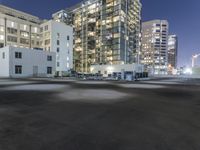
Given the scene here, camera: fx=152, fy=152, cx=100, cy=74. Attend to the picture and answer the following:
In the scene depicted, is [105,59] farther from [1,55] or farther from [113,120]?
[113,120]

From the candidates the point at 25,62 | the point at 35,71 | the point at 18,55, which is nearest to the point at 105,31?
the point at 35,71

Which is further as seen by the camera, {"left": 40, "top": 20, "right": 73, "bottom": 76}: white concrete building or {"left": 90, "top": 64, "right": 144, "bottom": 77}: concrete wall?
{"left": 40, "top": 20, "right": 73, "bottom": 76}: white concrete building

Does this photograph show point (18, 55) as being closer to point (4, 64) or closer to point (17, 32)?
point (4, 64)

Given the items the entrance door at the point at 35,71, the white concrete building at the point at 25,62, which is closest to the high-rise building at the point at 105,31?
the white concrete building at the point at 25,62

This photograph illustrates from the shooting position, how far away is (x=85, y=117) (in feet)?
20.9

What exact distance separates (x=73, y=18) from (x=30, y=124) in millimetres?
119793

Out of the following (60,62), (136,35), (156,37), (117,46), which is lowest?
(60,62)

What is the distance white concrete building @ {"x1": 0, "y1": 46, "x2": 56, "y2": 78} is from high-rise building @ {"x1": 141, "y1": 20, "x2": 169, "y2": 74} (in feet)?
421

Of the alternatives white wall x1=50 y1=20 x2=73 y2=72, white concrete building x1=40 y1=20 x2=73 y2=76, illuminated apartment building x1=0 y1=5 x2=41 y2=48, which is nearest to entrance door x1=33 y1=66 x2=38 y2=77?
white concrete building x1=40 y1=20 x2=73 y2=76

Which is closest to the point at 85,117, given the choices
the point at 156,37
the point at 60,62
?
the point at 60,62

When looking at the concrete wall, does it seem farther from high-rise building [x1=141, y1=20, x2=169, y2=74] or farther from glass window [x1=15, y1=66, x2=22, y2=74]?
high-rise building [x1=141, y1=20, x2=169, y2=74]

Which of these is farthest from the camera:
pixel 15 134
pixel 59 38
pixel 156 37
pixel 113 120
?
pixel 156 37

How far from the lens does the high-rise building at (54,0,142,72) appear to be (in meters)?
89.5

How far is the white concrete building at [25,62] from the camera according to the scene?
42.8 metres
